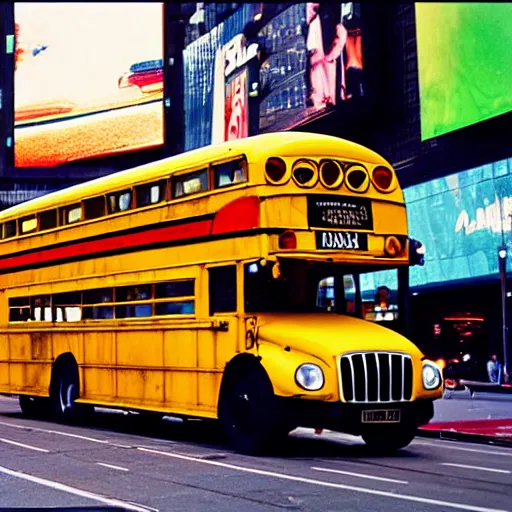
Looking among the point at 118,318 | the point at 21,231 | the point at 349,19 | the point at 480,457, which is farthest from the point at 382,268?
the point at 349,19

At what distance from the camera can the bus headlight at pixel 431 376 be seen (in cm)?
1520

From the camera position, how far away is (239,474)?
12852mm

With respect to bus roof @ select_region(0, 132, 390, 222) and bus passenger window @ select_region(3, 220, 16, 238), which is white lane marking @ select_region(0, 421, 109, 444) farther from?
bus roof @ select_region(0, 132, 390, 222)

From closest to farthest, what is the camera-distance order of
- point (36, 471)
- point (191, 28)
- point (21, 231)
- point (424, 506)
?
point (424, 506) < point (36, 471) < point (21, 231) < point (191, 28)

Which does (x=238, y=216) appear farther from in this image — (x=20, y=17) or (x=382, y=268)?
(x=20, y=17)

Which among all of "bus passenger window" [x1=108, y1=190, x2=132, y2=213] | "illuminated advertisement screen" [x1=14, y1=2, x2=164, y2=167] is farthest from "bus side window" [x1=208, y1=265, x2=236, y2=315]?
"illuminated advertisement screen" [x1=14, y1=2, x2=164, y2=167]

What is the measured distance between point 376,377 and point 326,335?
0.85 metres

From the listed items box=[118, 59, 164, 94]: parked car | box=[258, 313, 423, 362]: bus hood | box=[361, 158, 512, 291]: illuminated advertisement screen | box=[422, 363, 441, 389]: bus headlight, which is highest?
box=[118, 59, 164, 94]: parked car

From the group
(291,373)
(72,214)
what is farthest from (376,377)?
(72,214)

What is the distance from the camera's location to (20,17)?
85812mm

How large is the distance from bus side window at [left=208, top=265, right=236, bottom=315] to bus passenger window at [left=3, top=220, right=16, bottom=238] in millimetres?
8158

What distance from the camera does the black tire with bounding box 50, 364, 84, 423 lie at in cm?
2055

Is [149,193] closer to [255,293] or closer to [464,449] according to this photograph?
[255,293]

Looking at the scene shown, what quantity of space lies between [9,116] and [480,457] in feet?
244
